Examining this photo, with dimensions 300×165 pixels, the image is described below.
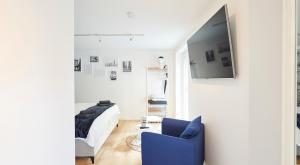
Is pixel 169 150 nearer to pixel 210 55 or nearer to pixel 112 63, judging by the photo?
pixel 210 55

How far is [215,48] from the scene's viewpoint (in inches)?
81.5

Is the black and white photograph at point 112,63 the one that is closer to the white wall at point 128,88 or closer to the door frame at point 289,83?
the white wall at point 128,88

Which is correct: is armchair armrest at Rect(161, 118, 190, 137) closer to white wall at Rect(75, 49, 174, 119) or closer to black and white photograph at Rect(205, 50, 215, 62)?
black and white photograph at Rect(205, 50, 215, 62)

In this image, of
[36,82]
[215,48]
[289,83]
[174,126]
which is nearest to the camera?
[36,82]

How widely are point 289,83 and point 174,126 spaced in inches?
73.3

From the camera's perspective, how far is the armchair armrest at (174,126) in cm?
307

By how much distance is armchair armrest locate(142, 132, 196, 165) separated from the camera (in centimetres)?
224

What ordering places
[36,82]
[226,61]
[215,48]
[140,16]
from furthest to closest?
1. [140,16]
2. [215,48]
3. [226,61]
4. [36,82]

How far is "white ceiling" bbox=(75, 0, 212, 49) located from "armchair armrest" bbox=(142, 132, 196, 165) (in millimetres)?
1573

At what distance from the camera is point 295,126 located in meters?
1.45

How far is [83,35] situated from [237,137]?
361 centimetres

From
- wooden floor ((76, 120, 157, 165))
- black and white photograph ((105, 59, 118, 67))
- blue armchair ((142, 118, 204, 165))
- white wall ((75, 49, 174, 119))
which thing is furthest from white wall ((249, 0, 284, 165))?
black and white photograph ((105, 59, 118, 67))

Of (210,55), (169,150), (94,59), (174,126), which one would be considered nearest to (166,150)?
(169,150)

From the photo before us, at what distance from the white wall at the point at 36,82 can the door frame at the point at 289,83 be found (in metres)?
1.63
